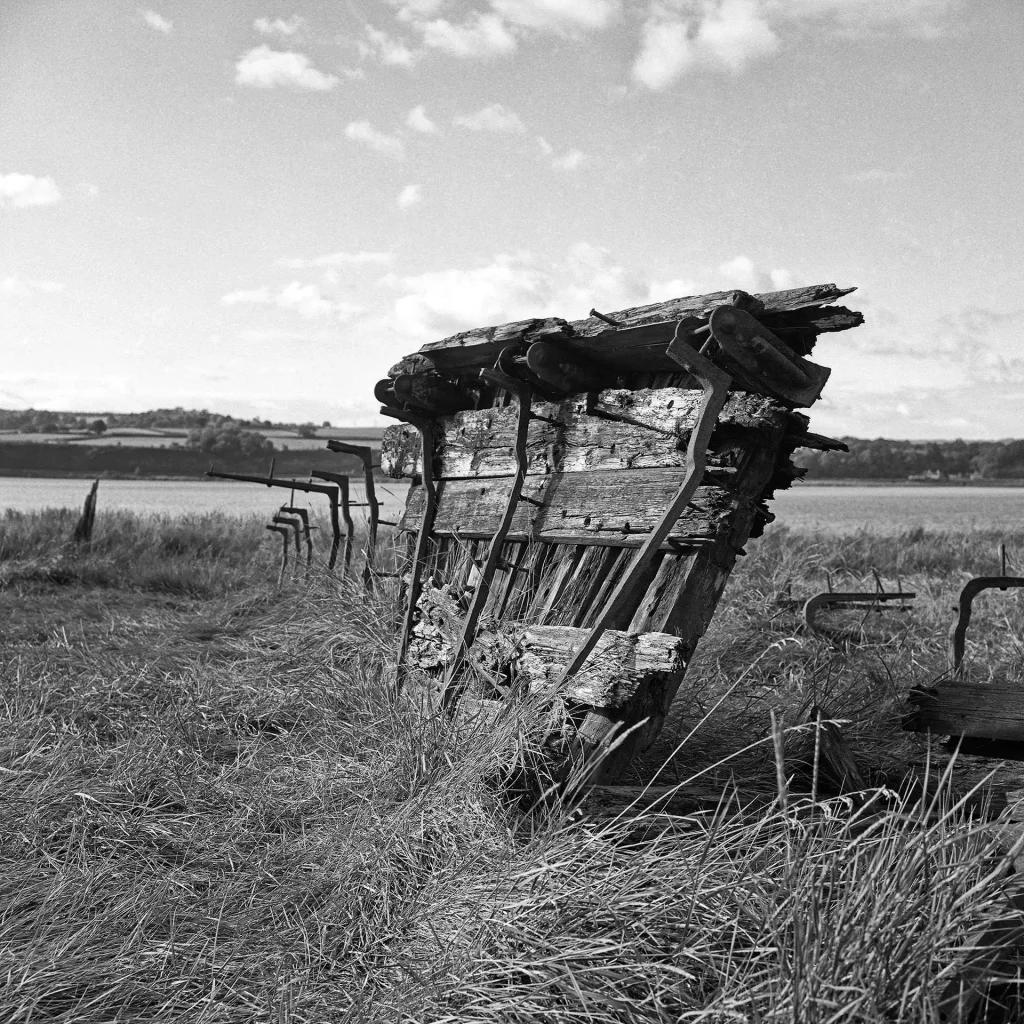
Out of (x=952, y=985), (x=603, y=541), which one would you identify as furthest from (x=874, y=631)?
(x=952, y=985)

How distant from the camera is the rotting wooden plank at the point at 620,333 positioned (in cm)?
389

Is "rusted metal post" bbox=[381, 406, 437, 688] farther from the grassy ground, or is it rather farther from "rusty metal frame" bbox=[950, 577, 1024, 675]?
"rusty metal frame" bbox=[950, 577, 1024, 675]

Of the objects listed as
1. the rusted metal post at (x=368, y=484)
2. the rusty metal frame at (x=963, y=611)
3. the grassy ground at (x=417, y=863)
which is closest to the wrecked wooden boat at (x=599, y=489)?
the grassy ground at (x=417, y=863)

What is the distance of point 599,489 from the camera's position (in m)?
4.64

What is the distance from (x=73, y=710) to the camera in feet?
17.8

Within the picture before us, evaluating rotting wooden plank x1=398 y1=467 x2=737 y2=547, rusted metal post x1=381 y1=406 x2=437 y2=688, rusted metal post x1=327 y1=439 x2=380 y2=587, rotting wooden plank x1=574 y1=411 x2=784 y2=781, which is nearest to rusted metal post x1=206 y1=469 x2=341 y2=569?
rusted metal post x1=327 y1=439 x2=380 y2=587

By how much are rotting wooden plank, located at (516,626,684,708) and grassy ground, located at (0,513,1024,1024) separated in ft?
0.80

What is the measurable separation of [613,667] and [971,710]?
1597 mm

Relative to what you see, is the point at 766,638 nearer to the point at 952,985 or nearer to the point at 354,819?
the point at 354,819

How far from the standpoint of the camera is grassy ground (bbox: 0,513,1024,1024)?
2307mm

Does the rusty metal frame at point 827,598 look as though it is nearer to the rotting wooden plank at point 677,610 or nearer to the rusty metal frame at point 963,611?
the rusty metal frame at point 963,611

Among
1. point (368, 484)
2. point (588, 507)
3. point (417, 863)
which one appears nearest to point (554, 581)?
point (588, 507)

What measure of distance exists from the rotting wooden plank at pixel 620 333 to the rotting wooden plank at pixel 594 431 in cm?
20

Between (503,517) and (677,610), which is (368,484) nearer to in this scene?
(503,517)
